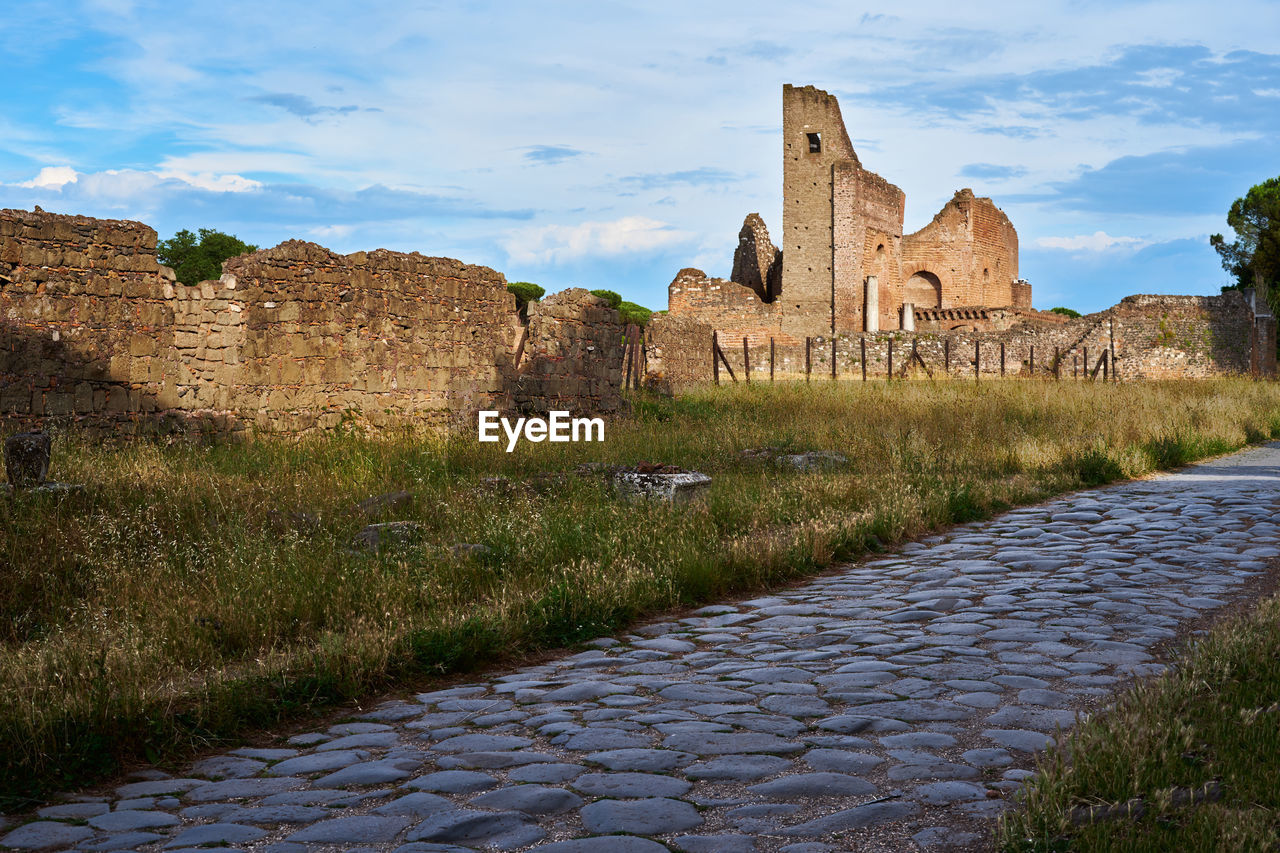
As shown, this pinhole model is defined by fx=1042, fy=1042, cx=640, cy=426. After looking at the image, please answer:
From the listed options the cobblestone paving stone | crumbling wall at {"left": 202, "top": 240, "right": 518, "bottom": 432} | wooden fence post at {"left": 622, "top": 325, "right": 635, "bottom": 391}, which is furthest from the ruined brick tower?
the cobblestone paving stone

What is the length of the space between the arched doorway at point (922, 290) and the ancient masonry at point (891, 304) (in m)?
0.06

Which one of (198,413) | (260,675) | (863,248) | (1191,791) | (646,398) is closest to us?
(1191,791)

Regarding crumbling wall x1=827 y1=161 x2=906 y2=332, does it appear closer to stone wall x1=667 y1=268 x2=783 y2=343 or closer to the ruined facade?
the ruined facade

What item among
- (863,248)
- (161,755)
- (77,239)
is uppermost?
(863,248)

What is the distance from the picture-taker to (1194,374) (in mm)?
31422

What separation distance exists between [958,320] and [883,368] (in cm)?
1521

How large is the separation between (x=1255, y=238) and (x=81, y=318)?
1668 inches

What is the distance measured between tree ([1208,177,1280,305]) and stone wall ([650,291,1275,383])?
214 inches

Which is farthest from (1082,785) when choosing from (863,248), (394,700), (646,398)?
(863,248)

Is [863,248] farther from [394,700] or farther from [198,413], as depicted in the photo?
[394,700]

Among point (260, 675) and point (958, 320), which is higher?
point (958, 320)

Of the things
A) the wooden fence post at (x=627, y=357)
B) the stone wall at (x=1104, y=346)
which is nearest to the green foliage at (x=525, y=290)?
the stone wall at (x=1104, y=346)

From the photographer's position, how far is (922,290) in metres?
47.1

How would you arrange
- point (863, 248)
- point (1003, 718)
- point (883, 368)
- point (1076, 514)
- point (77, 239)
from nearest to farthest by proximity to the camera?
point (1003, 718)
point (1076, 514)
point (77, 239)
point (883, 368)
point (863, 248)
